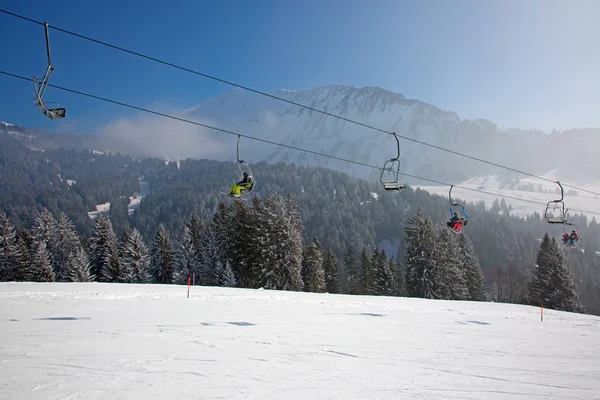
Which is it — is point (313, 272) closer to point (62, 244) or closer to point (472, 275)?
point (472, 275)

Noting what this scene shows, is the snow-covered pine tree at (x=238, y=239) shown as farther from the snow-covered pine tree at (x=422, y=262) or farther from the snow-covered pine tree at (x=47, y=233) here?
the snow-covered pine tree at (x=47, y=233)

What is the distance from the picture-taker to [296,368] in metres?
8.88

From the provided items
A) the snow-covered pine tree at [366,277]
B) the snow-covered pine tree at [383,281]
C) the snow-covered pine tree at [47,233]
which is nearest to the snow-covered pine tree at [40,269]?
the snow-covered pine tree at [47,233]

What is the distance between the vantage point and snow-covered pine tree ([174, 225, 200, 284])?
4894 centimetres

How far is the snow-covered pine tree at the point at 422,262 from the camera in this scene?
Answer: 1647 inches

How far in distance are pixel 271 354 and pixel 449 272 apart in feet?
131

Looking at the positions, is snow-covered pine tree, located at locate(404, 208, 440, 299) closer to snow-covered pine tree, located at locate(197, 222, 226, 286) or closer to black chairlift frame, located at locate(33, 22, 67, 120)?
snow-covered pine tree, located at locate(197, 222, 226, 286)

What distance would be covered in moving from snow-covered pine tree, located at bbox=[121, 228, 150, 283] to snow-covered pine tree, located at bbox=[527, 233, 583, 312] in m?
50.1

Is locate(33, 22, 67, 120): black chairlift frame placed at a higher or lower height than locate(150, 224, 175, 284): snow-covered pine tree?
higher

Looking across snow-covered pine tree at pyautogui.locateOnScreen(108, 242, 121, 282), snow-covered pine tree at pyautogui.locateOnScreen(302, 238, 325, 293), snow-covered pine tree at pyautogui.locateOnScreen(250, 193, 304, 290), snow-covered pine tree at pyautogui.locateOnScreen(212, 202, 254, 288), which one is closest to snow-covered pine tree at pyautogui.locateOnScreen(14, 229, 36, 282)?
snow-covered pine tree at pyautogui.locateOnScreen(108, 242, 121, 282)

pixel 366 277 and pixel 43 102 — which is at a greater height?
pixel 43 102

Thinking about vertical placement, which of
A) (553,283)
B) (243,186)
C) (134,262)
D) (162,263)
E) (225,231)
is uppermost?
(243,186)

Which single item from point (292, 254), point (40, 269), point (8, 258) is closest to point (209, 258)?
point (292, 254)

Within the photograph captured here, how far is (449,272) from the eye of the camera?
147 feet
